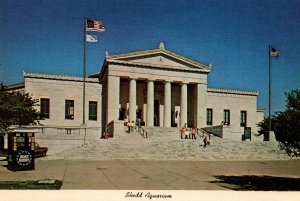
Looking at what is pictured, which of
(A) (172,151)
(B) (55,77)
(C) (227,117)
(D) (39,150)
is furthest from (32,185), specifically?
(C) (227,117)

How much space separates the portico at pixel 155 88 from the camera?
33.2 m

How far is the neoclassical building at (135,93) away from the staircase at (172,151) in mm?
7174

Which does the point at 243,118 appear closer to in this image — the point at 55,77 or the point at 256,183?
the point at 55,77

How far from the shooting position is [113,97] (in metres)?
33.2

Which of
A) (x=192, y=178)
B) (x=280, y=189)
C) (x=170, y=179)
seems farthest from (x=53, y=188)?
(x=280, y=189)

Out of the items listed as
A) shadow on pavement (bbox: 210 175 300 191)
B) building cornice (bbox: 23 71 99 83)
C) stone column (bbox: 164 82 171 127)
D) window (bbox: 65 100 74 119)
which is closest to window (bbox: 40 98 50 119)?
window (bbox: 65 100 74 119)

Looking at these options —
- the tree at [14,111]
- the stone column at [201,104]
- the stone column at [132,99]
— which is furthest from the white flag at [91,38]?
the stone column at [201,104]

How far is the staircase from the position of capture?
814 inches

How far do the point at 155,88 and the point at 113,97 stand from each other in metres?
5.18

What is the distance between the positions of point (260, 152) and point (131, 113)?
12.8 meters

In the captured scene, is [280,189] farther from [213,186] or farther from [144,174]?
[144,174]

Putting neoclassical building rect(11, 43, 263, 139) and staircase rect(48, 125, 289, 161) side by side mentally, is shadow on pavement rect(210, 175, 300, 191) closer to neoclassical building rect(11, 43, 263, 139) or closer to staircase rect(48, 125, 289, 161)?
staircase rect(48, 125, 289, 161)

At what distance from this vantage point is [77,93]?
3450 centimetres

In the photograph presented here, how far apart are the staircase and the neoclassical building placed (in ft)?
23.5
